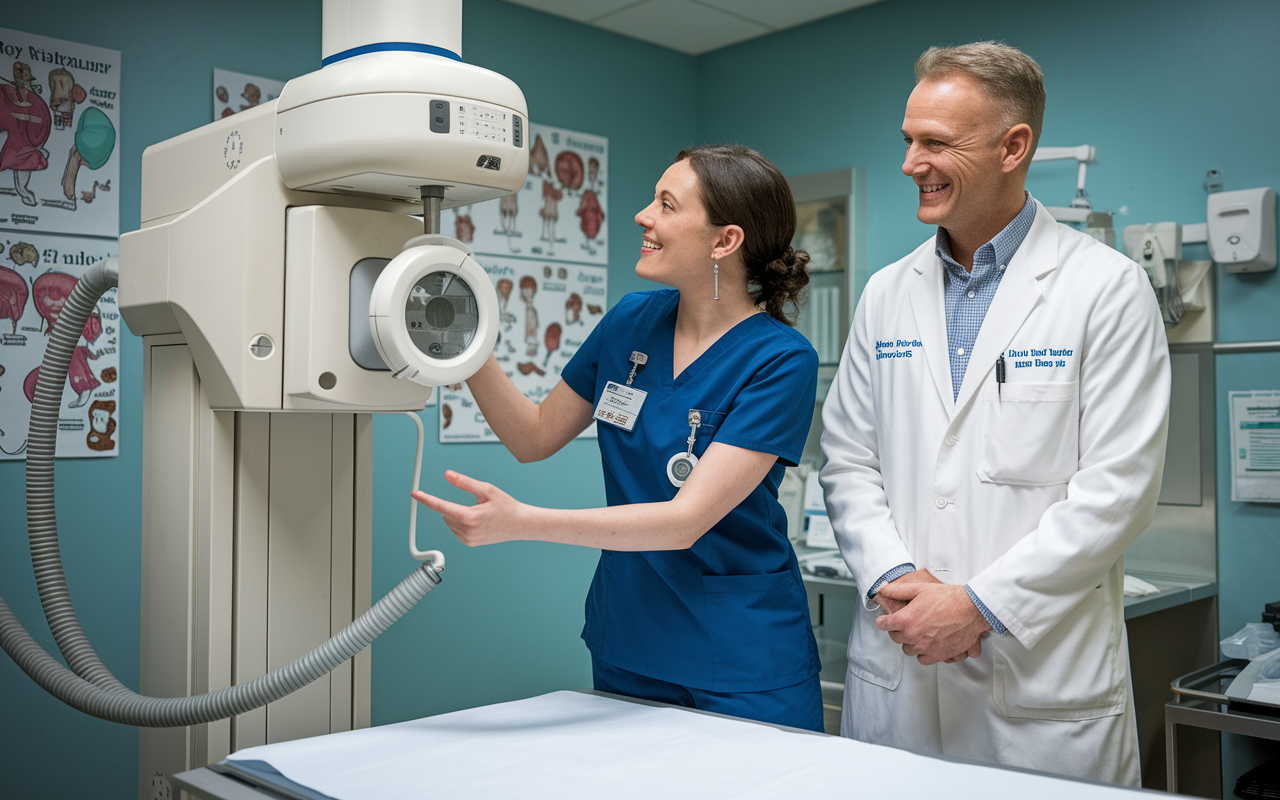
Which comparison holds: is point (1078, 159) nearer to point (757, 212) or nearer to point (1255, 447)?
point (1255, 447)

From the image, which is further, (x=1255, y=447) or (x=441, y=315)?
(x=1255, y=447)

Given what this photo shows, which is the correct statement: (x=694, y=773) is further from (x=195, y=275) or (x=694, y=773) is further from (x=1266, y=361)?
(x=1266, y=361)

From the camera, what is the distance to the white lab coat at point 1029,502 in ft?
4.50

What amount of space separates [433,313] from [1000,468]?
826 mm

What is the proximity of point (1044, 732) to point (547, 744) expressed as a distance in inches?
29.3

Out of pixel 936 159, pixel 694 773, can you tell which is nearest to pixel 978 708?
pixel 694 773

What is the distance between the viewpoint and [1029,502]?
4.73 ft

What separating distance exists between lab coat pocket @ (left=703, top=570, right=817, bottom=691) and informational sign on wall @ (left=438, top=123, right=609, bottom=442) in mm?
1794

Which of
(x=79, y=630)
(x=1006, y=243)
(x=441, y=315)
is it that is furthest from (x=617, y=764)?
(x=1006, y=243)

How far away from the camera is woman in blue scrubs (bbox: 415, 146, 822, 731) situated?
139cm

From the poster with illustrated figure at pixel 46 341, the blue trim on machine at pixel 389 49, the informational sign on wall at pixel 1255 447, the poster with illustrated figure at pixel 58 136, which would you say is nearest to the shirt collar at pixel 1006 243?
the blue trim on machine at pixel 389 49

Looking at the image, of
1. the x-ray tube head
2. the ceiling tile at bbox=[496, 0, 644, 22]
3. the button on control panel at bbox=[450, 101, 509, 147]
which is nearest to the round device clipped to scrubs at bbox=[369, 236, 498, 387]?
the x-ray tube head

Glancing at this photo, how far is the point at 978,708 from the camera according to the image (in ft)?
4.80

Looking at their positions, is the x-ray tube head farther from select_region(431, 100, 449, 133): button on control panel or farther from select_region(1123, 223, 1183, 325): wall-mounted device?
select_region(1123, 223, 1183, 325): wall-mounted device
